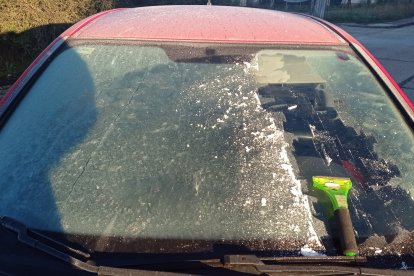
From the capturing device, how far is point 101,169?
61.2 inches

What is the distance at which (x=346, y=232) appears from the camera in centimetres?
134

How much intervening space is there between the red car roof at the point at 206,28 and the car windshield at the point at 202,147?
6 cm

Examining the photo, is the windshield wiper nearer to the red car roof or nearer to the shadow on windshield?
the shadow on windshield

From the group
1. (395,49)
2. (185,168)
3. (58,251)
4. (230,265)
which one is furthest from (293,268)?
(395,49)

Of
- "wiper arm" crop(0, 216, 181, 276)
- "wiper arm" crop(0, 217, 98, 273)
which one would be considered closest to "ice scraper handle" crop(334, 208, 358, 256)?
"wiper arm" crop(0, 216, 181, 276)

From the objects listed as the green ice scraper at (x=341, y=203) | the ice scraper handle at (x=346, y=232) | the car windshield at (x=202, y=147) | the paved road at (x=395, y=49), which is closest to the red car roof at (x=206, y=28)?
the car windshield at (x=202, y=147)

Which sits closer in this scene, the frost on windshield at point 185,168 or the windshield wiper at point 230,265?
the windshield wiper at point 230,265

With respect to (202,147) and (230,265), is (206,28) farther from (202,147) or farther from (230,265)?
(230,265)

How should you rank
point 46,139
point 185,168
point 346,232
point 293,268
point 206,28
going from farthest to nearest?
point 206,28, point 46,139, point 185,168, point 346,232, point 293,268

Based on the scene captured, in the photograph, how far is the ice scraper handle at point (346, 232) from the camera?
51.3 inches

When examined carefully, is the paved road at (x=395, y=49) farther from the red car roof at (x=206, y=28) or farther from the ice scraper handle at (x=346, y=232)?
the ice scraper handle at (x=346, y=232)

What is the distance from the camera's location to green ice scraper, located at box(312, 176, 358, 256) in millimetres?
1313

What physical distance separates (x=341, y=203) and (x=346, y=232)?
11cm

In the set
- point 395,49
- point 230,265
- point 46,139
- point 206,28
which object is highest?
point 206,28
